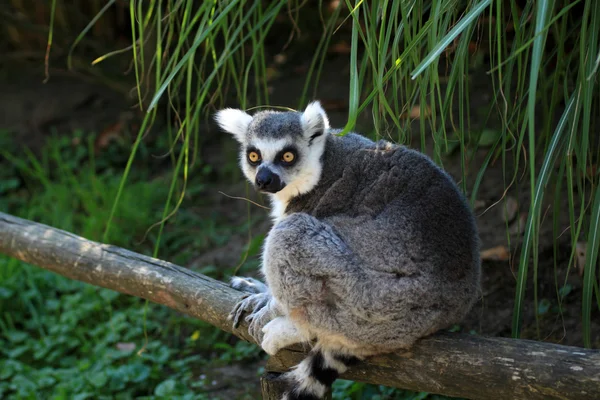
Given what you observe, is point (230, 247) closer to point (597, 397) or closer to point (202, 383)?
point (202, 383)

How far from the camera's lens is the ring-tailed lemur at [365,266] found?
115 inches

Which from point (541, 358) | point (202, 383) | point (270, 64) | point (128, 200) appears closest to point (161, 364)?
point (202, 383)

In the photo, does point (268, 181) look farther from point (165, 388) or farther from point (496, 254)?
point (496, 254)

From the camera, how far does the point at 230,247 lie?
6012 mm

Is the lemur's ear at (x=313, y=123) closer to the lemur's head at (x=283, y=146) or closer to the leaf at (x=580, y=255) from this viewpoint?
the lemur's head at (x=283, y=146)

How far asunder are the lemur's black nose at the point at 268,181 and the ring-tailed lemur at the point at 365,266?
0.19m

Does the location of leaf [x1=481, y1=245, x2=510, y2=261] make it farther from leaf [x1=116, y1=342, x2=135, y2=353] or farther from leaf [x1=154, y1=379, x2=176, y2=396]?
leaf [x1=116, y1=342, x2=135, y2=353]

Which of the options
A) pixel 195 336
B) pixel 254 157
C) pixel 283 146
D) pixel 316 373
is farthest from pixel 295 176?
pixel 195 336

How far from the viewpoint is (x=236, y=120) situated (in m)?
3.82

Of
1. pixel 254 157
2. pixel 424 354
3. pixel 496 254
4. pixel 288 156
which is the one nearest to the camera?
pixel 424 354

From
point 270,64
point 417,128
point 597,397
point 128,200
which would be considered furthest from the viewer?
point 270,64

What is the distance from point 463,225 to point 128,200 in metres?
4.05

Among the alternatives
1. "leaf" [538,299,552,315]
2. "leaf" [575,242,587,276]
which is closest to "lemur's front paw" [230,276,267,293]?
"leaf" [538,299,552,315]

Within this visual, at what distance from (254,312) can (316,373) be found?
529 millimetres
